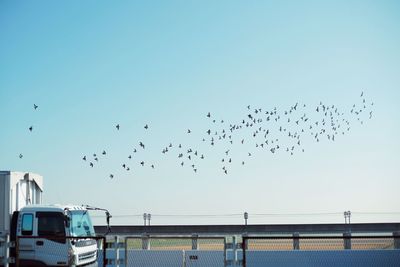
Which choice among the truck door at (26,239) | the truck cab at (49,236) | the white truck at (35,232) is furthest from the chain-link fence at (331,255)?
the truck door at (26,239)

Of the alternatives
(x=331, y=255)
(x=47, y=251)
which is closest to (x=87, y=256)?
(x=47, y=251)

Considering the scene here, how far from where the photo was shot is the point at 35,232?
17125 mm

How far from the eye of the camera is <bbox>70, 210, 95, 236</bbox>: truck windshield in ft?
57.1

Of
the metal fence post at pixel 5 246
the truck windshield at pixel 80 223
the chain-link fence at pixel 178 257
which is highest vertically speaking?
the truck windshield at pixel 80 223

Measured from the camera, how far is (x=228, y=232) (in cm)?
3556

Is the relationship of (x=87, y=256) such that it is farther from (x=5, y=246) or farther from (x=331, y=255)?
(x=331, y=255)

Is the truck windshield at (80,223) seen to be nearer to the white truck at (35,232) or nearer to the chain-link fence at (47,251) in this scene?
the white truck at (35,232)

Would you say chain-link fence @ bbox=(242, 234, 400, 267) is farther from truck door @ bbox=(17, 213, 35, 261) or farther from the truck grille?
truck door @ bbox=(17, 213, 35, 261)

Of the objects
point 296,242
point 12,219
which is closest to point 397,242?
point 296,242

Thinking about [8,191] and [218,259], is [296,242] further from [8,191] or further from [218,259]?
[8,191]

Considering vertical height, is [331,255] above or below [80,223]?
below

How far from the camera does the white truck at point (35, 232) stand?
16.8 meters

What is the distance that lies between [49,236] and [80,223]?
1.35 meters

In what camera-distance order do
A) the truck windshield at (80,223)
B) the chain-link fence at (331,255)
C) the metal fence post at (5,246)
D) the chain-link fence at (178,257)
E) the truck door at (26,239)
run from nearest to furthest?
1. the metal fence post at (5,246)
2. the truck door at (26,239)
3. the truck windshield at (80,223)
4. the chain-link fence at (331,255)
5. the chain-link fence at (178,257)
